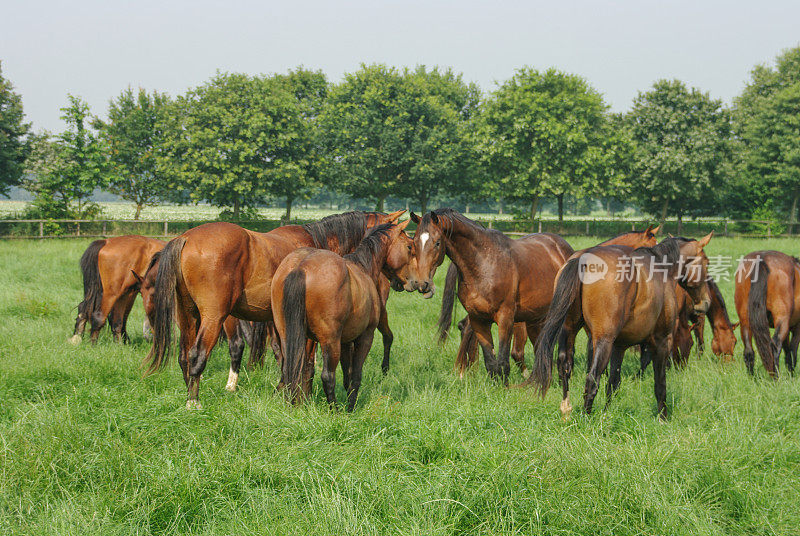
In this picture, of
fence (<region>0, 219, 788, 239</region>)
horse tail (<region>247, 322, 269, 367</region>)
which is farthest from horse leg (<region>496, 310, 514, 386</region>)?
fence (<region>0, 219, 788, 239</region>)

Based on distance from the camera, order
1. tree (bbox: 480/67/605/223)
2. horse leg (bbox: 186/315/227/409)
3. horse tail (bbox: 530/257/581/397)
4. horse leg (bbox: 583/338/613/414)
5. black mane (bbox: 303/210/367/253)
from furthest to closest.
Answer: tree (bbox: 480/67/605/223)
black mane (bbox: 303/210/367/253)
horse leg (bbox: 186/315/227/409)
horse tail (bbox: 530/257/581/397)
horse leg (bbox: 583/338/613/414)

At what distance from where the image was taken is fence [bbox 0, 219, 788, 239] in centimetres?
2567

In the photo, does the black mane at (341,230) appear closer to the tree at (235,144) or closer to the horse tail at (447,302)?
the horse tail at (447,302)

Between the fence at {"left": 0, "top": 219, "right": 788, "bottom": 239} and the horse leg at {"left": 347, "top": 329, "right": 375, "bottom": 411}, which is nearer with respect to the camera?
the horse leg at {"left": 347, "top": 329, "right": 375, "bottom": 411}

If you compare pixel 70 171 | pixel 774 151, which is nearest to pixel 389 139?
pixel 70 171

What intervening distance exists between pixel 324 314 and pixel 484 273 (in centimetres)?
250

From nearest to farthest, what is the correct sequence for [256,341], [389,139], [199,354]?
[199,354], [256,341], [389,139]

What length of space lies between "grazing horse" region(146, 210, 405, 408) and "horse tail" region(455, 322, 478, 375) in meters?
2.51

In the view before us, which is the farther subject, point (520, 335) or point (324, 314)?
point (520, 335)

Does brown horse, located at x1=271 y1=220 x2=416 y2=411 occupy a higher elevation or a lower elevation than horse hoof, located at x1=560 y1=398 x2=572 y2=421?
higher

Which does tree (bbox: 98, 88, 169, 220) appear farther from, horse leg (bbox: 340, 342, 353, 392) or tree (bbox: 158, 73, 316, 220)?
horse leg (bbox: 340, 342, 353, 392)

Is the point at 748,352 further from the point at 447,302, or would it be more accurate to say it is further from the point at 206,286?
the point at 206,286

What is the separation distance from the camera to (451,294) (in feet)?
29.2

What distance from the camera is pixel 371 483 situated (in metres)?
3.60
